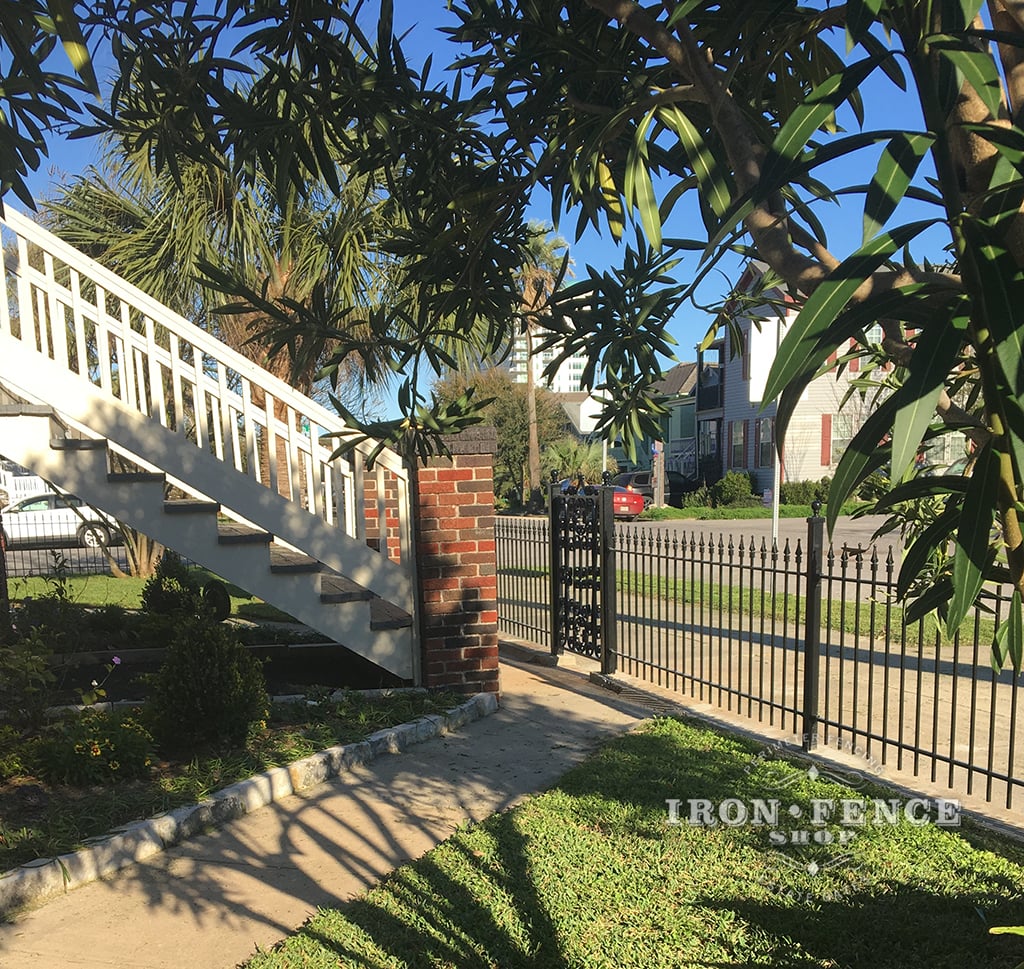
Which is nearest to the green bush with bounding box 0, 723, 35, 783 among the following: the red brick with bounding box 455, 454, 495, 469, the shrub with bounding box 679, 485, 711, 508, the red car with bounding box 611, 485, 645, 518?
the red brick with bounding box 455, 454, 495, 469

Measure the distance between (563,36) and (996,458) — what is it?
2.23 m

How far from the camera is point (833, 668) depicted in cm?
845

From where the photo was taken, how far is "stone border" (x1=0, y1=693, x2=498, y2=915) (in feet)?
11.8

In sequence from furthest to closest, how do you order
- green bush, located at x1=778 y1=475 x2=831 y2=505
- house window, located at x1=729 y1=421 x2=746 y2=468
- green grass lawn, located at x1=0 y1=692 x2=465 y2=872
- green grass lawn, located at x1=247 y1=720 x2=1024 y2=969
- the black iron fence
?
house window, located at x1=729 y1=421 x2=746 y2=468
green bush, located at x1=778 y1=475 x2=831 y2=505
the black iron fence
green grass lawn, located at x1=0 y1=692 x2=465 y2=872
green grass lawn, located at x1=247 y1=720 x2=1024 y2=969

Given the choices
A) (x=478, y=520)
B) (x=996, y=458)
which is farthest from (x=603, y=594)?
(x=996, y=458)

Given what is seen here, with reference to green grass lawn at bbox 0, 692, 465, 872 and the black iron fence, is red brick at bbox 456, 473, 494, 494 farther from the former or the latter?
green grass lawn at bbox 0, 692, 465, 872

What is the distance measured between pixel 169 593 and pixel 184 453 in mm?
4101

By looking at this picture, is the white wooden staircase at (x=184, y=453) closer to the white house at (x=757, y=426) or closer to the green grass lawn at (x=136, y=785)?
the green grass lawn at (x=136, y=785)

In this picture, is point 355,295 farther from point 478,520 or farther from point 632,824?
point 632,824

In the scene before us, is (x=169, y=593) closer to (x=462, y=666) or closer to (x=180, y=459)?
(x=180, y=459)

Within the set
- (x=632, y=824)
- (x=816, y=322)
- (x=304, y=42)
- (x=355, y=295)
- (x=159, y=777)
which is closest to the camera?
(x=816, y=322)

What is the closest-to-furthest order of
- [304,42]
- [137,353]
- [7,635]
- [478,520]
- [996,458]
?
[996,458], [304,42], [137,353], [478,520], [7,635]

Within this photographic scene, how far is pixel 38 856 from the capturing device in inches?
147

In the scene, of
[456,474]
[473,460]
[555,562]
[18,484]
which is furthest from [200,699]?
[18,484]
